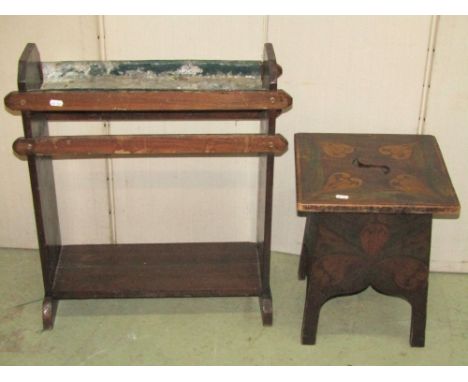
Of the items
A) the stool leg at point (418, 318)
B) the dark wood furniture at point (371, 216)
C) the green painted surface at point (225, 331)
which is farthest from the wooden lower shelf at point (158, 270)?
the stool leg at point (418, 318)

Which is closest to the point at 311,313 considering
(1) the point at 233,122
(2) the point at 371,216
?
(2) the point at 371,216

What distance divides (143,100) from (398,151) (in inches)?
41.5

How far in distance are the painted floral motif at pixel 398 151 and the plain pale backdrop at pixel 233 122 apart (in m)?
0.23

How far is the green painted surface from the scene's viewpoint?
8.50 ft

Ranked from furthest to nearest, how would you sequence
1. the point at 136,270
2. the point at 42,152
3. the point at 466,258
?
the point at 466,258, the point at 136,270, the point at 42,152

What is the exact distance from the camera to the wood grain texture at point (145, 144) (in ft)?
7.95

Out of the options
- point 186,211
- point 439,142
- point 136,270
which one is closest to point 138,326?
point 136,270

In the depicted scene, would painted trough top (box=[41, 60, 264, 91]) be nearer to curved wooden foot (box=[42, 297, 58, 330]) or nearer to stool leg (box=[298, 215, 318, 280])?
stool leg (box=[298, 215, 318, 280])

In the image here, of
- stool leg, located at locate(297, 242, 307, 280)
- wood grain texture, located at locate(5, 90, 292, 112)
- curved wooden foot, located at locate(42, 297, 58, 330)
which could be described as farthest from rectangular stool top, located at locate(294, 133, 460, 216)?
curved wooden foot, located at locate(42, 297, 58, 330)

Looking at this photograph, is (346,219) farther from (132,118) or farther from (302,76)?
(132,118)

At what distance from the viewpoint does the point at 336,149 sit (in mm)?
2678

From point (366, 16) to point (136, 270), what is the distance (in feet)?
4.78

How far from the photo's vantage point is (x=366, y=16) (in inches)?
107
